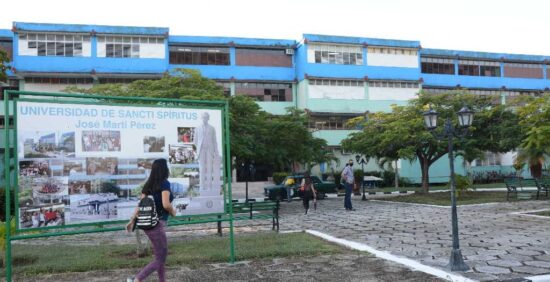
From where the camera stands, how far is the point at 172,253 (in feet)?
28.6

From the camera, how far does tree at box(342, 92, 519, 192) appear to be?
2117 cm

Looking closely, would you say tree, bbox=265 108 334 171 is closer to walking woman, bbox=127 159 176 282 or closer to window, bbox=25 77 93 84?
walking woman, bbox=127 159 176 282

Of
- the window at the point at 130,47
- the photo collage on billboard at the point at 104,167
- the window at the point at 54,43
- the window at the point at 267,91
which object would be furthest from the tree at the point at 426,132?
the window at the point at 54,43

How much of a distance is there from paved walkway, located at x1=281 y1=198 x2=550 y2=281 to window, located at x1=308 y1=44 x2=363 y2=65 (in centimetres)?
2450

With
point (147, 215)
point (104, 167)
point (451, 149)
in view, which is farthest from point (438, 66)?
point (147, 215)

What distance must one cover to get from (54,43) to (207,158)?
32021mm

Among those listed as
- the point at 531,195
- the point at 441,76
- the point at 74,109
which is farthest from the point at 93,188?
the point at 441,76

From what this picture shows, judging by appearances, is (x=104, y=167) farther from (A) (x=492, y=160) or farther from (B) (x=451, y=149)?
(A) (x=492, y=160)

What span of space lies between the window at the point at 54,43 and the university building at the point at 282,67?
7cm

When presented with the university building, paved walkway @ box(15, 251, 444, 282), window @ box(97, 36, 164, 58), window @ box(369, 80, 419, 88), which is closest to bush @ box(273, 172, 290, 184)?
the university building

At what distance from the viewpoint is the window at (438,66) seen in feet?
147

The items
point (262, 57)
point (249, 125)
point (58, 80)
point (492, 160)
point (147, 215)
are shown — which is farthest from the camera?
point (492, 160)

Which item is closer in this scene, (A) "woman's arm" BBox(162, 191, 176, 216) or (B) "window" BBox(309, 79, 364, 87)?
(A) "woman's arm" BBox(162, 191, 176, 216)

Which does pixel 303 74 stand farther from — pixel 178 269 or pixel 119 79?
pixel 178 269
